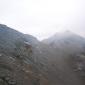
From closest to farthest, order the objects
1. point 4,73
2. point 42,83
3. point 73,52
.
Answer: point 4,73 → point 42,83 → point 73,52

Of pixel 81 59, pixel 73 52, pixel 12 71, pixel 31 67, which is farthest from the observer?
pixel 73 52

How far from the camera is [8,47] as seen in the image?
30906mm

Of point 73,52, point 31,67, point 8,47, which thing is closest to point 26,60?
point 31,67

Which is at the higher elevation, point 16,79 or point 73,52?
point 73,52

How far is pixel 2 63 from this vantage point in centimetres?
2452

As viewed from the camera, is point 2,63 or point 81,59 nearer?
point 2,63

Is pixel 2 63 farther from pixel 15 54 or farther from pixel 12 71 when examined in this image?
pixel 15 54

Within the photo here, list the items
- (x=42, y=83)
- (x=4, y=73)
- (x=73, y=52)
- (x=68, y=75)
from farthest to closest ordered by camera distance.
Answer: (x=73, y=52) → (x=68, y=75) → (x=42, y=83) → (x=4, y=73)

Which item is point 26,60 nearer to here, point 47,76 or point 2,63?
point 47,76

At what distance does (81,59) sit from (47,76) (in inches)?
776

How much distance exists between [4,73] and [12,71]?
1764 millimetres

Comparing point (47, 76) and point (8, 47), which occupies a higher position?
point (8, 47)

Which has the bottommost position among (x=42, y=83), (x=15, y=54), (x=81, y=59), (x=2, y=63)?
(x=42, y=83)

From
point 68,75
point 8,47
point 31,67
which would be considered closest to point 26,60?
point 31,67
